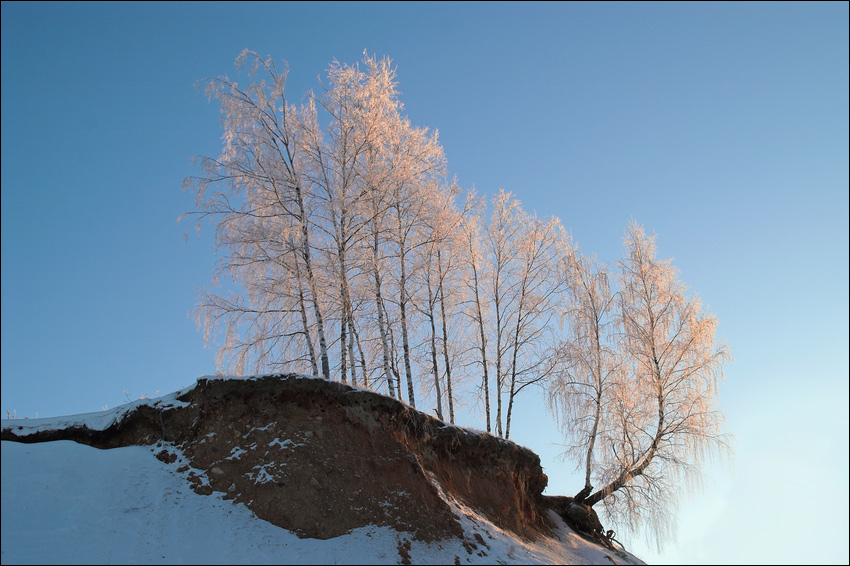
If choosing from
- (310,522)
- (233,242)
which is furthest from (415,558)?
(233,242)

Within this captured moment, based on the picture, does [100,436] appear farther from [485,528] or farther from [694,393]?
[694,393]

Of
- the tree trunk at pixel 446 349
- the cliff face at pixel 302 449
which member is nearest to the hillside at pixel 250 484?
the cliff face at pixel 302 449

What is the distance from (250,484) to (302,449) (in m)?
1.25

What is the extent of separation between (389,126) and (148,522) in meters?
13.5

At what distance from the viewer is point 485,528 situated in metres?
12.8

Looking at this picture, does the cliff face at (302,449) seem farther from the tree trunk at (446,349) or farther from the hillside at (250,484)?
the tree trunk at (446,349)

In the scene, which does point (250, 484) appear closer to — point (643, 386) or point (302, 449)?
point (302, 449)

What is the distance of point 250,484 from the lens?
1115 centimetres

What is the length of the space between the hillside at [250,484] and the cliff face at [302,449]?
3 cm

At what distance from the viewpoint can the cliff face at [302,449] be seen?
11.1m

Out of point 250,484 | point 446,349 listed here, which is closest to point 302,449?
point 250,484

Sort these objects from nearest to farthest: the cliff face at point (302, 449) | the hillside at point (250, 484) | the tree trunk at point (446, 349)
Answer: the hillside at point (250, 484)
the cliff face at point (302, 449)
the tree trunk at point (446, 349)

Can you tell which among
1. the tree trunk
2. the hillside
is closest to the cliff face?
the hillside

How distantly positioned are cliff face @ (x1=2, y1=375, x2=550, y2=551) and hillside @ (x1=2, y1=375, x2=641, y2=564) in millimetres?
25
